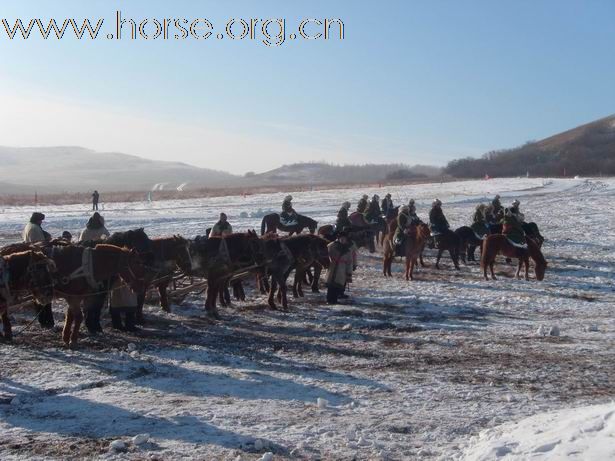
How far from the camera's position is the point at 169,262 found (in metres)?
14.1

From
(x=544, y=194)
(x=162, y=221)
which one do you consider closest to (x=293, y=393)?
(x=162, y=221)

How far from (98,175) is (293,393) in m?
177

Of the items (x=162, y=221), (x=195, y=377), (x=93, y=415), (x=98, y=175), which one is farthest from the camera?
(x=98, y=175)

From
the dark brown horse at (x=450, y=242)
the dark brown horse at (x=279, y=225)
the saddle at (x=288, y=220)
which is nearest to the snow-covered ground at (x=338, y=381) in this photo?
the dark brown horse at (x=450, y=242)

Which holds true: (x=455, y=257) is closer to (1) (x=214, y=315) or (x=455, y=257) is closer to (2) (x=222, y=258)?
(2) (x=222, y=258)

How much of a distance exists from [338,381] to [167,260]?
5.74 meters

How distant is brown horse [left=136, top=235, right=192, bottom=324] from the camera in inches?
548

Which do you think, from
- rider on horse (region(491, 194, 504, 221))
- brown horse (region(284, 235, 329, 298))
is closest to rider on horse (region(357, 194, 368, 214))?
rider on horse (region(491, 194, 504, 221))

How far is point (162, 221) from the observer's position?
33.2 metres

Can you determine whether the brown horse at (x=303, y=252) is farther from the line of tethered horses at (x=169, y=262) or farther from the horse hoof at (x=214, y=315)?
the horse hoof at (x=214, y=315)

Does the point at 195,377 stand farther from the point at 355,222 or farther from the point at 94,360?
the point at 355,222

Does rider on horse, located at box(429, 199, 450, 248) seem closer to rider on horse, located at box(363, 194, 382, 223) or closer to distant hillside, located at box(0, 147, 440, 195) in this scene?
rider on horse, located at box(363, 194, 382, 223)

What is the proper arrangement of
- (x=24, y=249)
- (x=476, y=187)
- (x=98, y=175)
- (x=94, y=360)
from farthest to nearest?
(x=98, y=175) → (x=476, y=187) → (x=24, y=249) → (x=94, y=360)

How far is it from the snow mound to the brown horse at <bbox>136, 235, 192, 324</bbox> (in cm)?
791
